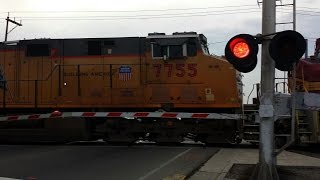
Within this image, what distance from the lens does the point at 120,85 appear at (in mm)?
18344

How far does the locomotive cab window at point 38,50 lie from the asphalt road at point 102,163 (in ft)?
13.5

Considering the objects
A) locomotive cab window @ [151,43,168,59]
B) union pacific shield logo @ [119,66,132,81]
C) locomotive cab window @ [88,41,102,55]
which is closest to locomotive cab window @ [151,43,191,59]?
locomotive cab window @ [151,43,168,59]

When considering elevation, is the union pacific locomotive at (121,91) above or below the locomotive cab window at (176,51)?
below

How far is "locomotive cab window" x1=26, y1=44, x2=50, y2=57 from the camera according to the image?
61.8 ft

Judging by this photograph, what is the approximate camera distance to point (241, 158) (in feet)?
44.7

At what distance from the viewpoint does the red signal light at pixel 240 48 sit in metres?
7.53

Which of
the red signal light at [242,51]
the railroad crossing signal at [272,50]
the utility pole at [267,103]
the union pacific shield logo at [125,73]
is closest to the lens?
the railroad crossing signal at [272,50]

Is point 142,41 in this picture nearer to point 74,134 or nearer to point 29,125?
point 74,134

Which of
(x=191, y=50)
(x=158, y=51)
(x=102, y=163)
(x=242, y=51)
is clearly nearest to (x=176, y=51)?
(x=191, y=50)

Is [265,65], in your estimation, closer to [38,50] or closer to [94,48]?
[94,48]

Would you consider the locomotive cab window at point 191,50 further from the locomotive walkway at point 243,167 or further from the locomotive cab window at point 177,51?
the locomotive walkway at point 243,167

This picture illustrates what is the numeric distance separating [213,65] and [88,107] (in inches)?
196

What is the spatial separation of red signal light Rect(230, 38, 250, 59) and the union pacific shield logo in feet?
35.9

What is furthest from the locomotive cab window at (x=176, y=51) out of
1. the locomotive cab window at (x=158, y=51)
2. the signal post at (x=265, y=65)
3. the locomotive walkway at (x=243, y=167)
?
the signal post at (x=265, y=65)
